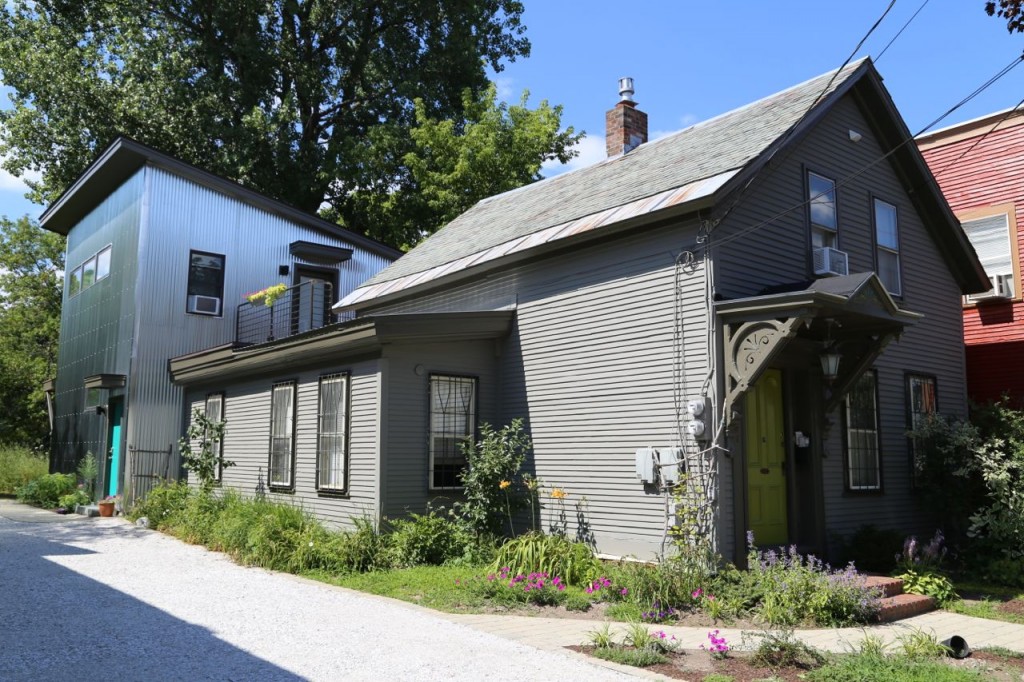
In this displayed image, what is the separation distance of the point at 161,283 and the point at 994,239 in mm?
16647

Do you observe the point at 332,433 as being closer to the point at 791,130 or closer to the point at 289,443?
the point at 289,443

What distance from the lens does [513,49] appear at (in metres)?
33.6

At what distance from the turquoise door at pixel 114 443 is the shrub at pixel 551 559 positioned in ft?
37.7

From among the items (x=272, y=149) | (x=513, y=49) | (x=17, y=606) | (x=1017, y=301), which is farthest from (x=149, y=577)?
(x=513, y=49)

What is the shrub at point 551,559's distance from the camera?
Answer: 9.76 meters

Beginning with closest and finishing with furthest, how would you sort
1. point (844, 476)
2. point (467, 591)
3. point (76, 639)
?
point (76, 639)
point (467, 591)
point (844, 476)

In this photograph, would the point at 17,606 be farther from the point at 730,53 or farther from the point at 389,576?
the point at 730,53

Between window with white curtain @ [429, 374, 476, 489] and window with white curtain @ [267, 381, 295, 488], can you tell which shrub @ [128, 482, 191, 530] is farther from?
window with white curtain @ [429, 374, 476, 489]

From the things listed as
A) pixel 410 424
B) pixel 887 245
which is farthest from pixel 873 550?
pixel 410 424

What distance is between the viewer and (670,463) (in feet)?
32.2

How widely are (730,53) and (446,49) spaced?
80.0ft

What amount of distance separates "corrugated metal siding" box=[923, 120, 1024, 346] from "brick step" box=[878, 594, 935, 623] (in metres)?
6.73

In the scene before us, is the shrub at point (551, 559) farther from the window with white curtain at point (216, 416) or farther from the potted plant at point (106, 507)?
the potted plant at point (106, 507)

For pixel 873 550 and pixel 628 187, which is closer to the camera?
pixel 873 550
